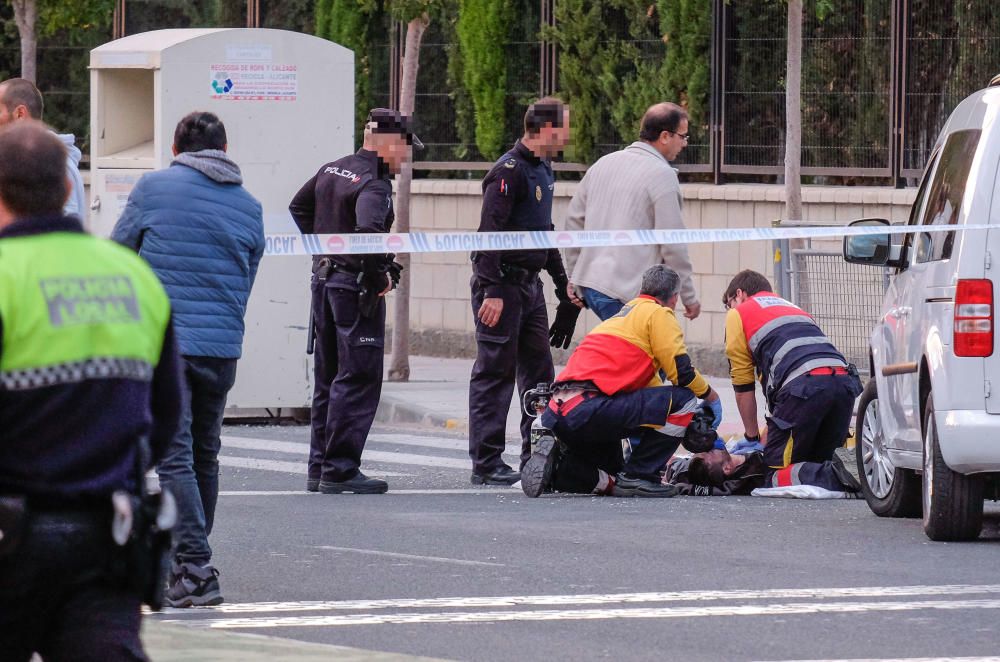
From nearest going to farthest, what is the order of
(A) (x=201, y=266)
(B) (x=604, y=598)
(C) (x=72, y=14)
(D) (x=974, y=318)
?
1. (B) (x=604, y=598)
2. (A) (x=201, y=266)
3. (D) (x=974, y=318)
4. (C) (x=72, y=14)

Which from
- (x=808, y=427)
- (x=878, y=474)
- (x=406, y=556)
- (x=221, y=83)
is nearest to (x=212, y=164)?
(x=406, y=556)

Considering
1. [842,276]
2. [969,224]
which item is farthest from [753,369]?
[969,224]

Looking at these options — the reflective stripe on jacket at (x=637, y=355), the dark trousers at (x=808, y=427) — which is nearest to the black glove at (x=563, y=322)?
the reflective stripe on jacket at (x=637, y=355)

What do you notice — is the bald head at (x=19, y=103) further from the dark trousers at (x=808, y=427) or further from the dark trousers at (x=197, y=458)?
the dark trousers at (x=808, y=427)

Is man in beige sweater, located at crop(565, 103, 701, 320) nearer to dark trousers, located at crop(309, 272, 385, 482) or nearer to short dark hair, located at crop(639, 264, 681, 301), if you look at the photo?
short dark hair, located at crop(639, 264, 681, 301)

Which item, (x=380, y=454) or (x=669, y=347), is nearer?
(x=669, y=347)

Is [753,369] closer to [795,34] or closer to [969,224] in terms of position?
[969,224]

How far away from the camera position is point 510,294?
36.7ft

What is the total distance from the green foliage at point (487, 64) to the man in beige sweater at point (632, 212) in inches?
308

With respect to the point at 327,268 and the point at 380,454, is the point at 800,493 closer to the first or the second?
the point at 327,268

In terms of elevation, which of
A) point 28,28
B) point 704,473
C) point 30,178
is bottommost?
A: point 704,473

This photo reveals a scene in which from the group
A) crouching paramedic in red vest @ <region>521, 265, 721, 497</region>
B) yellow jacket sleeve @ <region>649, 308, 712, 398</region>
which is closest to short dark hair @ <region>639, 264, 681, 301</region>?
crouching paramedic in red vest @ <region>521, 265, 721, 497</region>

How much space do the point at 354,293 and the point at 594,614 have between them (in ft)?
12.6

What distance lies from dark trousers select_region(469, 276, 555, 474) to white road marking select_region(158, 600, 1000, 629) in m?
4.08
